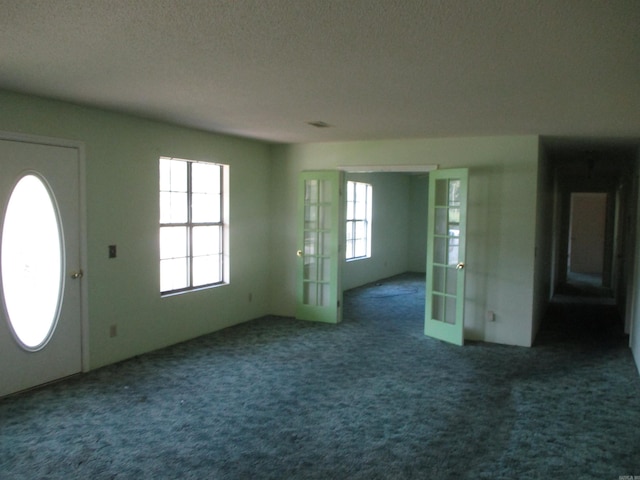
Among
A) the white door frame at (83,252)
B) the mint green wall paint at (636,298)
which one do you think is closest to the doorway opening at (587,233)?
the mint green wall paint at (636,298)

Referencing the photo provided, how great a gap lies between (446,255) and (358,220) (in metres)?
3.98

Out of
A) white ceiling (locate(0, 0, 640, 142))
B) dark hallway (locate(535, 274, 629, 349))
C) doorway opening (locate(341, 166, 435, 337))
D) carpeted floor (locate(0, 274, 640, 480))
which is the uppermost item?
white ceiling (locate(0, 0, 640, 142))

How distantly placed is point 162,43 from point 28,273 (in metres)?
2.44

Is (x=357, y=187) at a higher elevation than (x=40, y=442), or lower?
higher

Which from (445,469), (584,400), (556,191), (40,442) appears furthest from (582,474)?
(556,191)

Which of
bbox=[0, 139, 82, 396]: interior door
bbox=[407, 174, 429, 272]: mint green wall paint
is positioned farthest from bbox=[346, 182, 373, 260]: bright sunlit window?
bbox=[0, 139, 82, 396]: interior door

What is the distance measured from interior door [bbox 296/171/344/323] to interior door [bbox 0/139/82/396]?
9.43ft

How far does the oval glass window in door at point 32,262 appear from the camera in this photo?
12.6 feet

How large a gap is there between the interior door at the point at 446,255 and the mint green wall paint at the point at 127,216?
2392mm

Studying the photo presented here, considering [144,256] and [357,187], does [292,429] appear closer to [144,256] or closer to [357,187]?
[144,256]

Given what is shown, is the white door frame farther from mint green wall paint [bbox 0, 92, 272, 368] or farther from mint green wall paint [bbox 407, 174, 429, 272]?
mint green wall paint [bbox 407, 174, 429, 272]

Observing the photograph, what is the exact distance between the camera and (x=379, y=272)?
10305 millimetres

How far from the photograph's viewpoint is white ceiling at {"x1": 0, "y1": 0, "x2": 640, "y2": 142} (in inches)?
81.1

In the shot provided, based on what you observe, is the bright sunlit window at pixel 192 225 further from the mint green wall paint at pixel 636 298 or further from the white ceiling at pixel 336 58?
the mint green wall paint at pixel 636 298
